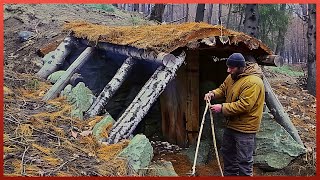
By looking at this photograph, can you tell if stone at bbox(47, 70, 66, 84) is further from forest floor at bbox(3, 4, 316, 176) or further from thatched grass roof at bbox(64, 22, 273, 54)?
thatched grass roof at bbox(64, 22, 273, 54)

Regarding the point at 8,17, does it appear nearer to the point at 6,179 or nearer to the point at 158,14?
the point at 158,14

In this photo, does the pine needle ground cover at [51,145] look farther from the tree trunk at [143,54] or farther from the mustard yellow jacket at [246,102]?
the mustard yellow jacket at [246,102]

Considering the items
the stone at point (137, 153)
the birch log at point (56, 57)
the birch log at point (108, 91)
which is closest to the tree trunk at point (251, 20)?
the birch log at point (56, 57)

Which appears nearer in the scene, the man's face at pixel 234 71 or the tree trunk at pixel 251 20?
the man's face at pixel 234 71

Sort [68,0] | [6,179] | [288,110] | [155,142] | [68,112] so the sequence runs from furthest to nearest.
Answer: [288,110] < [155,142] < [68,112] < [68,0] < [6,179]

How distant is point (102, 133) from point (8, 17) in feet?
22.4

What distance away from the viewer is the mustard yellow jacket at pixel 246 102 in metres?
4.29

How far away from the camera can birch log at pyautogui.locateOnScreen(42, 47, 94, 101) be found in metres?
5.97

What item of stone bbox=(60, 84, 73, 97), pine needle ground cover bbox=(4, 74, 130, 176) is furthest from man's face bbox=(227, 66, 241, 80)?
stone bbox=(60, 84, 73, 97)

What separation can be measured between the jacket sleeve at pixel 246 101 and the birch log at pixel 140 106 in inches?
38.0

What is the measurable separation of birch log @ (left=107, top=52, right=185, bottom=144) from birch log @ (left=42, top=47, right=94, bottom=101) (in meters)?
1.59

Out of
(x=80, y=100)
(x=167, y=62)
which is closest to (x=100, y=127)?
(x=80, y=100)

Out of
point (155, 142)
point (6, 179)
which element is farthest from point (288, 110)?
point (6, 179)

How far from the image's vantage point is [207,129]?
21.1 ft
